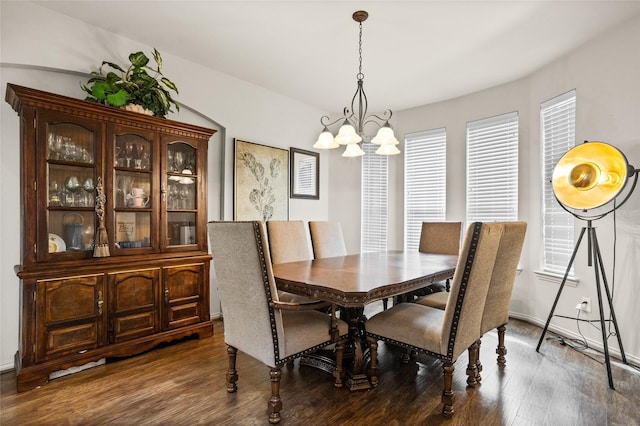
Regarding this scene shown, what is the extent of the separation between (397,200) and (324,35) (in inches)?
105

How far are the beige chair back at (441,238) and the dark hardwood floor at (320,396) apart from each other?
1193 millimetres

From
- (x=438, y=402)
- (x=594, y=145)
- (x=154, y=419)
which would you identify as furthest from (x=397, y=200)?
(x=154, y=419)

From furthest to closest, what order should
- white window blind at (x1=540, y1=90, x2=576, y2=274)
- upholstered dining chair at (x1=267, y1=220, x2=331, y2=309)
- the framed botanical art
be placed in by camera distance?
1. the framed botanical art
2. white window blind at (x1=540, y1=90, x2=576, y2=274)
3. upholstered dining chair at (x1=267, y1=220, x2=331, y2=309)

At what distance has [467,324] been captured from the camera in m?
1.91

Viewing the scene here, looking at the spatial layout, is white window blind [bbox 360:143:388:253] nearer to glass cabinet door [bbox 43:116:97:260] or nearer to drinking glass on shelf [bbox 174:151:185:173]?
drinking glass on shelf [bbox 174:151:185:173]

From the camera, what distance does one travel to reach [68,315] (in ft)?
7.66

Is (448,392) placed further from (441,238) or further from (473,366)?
(441,238)

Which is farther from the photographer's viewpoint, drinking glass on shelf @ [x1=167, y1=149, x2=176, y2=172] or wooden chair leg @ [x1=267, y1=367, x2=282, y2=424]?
drinking glass on shelf @ [x1=167, y1=149, x2=176, y2=172]

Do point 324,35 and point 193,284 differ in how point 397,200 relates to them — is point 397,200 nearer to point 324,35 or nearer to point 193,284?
point 324,35

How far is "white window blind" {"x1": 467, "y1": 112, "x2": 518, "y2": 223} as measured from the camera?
384 cm

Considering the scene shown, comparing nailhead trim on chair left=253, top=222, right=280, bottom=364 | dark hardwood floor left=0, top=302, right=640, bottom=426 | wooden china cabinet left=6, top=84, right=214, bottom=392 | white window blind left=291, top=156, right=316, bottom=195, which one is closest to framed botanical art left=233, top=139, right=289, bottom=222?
white window blind left=291, top=156, right=316, bottom=195

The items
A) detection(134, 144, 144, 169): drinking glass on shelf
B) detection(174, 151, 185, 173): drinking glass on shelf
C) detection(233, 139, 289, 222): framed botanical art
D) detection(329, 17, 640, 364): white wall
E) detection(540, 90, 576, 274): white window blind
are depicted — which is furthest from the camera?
detection(233, 139, 289, 222): framed botanical art

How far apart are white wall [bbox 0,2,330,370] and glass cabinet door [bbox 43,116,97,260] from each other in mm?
388

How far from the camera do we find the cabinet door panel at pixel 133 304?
2.54m
